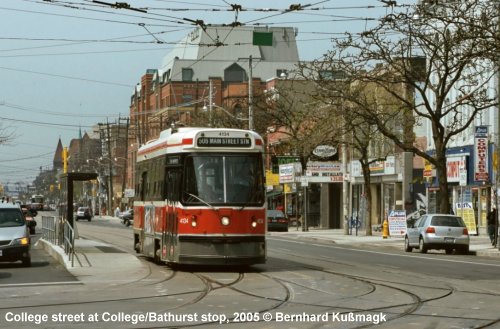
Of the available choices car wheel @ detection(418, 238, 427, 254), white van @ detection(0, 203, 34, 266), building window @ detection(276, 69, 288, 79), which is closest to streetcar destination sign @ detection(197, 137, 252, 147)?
white van @ detection(0, 203, 34, 266)

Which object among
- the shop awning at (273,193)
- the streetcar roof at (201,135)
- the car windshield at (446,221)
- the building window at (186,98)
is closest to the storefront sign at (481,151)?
the car windshield at (446,221)

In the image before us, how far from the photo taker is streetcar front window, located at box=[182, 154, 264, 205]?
23906 millimetres

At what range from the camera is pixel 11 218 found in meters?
29.0

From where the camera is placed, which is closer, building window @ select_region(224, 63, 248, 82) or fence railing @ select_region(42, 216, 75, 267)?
fence railing @ select_region(42, 216, 75, 267)

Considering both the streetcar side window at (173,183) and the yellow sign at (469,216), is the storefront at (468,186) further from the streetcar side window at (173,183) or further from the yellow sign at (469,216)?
the streetcar side window at (173,183)

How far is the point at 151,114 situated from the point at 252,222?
110 meters

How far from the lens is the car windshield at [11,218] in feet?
94.3

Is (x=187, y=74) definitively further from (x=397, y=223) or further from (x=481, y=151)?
(x=481, y=151)

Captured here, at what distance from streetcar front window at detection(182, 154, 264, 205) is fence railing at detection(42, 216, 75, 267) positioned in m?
4.20

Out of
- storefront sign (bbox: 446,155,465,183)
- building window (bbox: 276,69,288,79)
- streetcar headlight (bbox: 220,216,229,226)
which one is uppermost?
building window (bbox: 276,69,288,79)

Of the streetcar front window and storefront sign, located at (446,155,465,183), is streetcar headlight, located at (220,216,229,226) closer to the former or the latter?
the streetcar front window

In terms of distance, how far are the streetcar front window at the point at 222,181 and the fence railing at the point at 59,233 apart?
13.8 ft

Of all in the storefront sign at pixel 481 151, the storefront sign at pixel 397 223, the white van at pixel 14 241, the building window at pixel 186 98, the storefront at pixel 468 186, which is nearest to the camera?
the white van at pixel 14 241

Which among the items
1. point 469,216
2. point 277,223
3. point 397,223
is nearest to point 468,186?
point 469,216
